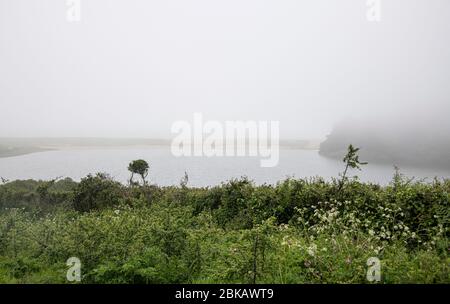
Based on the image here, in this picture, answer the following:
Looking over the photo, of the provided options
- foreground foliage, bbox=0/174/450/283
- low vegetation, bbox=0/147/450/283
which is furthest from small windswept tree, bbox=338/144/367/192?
foreground foliage, bbox=0/174/450/283

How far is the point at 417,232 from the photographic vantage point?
27.1ft

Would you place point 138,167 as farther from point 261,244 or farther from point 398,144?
point 398,144

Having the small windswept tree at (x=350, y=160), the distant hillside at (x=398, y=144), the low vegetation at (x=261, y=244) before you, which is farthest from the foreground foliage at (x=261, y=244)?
the distant hillside at (x=398, y=144)

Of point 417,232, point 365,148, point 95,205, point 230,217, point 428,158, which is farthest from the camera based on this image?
point 365,148

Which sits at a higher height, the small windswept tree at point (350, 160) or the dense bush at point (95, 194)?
the small windswept tree at point (350, 160)

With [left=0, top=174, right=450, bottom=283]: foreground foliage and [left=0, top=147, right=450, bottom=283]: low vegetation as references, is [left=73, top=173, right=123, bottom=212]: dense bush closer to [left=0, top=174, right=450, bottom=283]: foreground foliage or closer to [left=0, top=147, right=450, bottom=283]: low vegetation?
[left=0, top=174, right=450, bottom=283]: foreground foliage

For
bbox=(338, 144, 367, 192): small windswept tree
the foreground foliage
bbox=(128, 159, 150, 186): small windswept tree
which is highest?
bbox=(338, 144, 367, 192): small windswept tree

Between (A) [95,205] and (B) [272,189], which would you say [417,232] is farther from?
(A) [95,205]

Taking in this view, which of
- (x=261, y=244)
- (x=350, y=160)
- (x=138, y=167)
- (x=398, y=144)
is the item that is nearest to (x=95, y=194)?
(x=138, y=167)

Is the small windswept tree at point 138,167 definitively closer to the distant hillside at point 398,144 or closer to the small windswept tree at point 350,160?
the distant hillside at point 398,144

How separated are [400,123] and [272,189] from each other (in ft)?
68.9

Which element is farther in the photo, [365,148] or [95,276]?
[365,148]

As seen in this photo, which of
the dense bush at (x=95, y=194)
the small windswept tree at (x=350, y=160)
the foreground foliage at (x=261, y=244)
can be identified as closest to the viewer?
the foreground foliage at (x=261, y=244)
